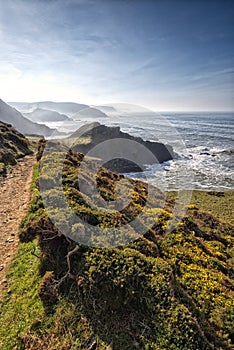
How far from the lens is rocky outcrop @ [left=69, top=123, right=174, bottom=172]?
4391 cm

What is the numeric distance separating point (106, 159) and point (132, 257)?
39.8 meters

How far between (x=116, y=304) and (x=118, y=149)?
45205 millimetres

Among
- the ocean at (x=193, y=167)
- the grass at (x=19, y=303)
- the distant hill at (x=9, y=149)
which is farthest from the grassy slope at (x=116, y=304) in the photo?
the ocean at (x=193, y=167)

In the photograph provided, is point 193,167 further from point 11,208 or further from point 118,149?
point 11,208

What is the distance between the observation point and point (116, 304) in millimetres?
4812

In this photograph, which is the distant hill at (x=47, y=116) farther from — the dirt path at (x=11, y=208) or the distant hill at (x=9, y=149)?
the dirt path at (x=11, y=208)

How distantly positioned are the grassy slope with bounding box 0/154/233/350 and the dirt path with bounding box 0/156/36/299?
51.6 inches

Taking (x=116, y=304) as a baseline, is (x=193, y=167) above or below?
below

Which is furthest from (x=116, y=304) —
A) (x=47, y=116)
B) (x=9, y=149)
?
(x=47, y=116)

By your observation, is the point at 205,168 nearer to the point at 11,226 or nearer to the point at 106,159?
the point at 106,159

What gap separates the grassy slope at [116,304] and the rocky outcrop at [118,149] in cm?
3607

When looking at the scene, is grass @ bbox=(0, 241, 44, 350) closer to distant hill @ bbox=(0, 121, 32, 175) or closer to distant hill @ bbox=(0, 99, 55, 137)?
distant hill @ bbox=(0, 121, 32, 175)

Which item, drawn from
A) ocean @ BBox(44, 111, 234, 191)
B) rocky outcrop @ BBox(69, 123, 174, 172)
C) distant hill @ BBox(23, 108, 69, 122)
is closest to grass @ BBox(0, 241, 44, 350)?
ocean @ BBox(44, 111, 234, 191)

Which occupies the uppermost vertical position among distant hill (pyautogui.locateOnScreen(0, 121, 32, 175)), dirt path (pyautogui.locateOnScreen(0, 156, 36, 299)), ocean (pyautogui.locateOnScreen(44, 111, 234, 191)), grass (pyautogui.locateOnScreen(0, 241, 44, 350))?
distant hill (pyautogui.locateOnScreen(0, 121, 32, 175))
